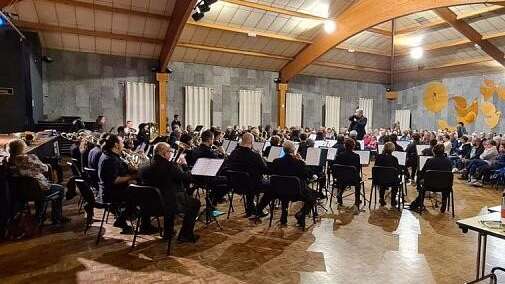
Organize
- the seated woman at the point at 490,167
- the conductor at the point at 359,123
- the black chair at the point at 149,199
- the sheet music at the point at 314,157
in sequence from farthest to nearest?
the conductor at the point at 359,123
the seated woman at the point at 490,167
the sheet music at the point at 314,157
the black chair at the point at 149,199

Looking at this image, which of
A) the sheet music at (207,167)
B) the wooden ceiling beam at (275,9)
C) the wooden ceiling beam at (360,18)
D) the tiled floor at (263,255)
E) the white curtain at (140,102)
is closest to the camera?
the tiled floor at (263,255)

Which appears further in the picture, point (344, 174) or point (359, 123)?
point (359, 123)

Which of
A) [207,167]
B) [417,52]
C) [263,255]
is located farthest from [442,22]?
[263,255]

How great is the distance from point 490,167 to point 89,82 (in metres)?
11.5

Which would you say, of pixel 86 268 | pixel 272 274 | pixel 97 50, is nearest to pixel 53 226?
pixel 86 268

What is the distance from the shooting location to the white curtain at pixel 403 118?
1755 cm

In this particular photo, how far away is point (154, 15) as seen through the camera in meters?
9.87

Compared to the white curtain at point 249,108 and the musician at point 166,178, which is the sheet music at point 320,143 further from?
the musician at point 166,178

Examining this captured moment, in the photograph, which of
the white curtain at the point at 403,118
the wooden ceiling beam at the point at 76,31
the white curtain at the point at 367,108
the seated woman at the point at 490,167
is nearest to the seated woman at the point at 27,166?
the wooden ceiling beam at the point at 76,31

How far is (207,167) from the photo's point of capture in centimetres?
488

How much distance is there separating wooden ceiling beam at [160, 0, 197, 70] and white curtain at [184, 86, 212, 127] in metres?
1.50

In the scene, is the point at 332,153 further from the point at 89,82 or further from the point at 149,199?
the point at 89,82

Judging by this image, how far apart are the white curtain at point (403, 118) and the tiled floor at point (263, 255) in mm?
13252

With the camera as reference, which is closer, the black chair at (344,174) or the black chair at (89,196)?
the black chair at (89,196)
